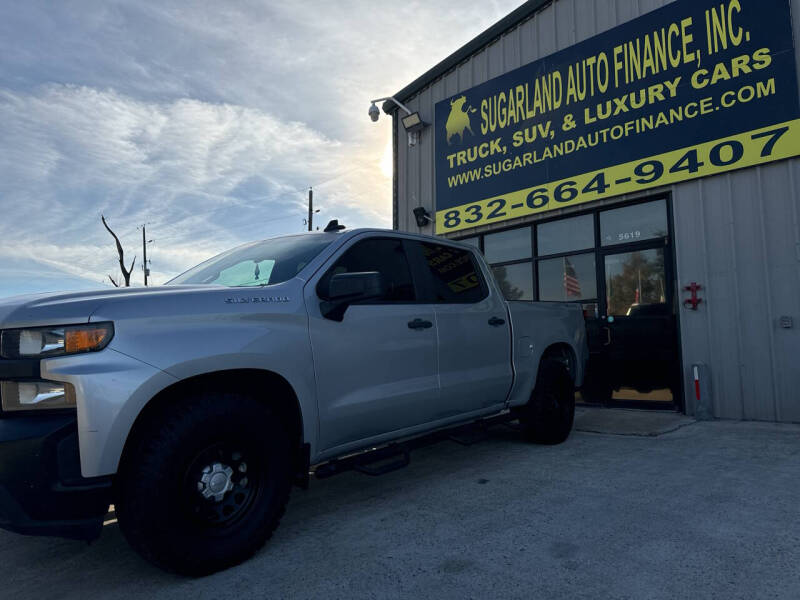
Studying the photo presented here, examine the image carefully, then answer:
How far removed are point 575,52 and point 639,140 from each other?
187cm

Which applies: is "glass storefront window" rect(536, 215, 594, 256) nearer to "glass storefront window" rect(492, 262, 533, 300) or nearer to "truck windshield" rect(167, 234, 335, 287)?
"glass storefront window" rect(492, 262, 533, 300)

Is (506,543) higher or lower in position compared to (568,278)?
lower

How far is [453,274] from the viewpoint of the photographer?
4406 mm

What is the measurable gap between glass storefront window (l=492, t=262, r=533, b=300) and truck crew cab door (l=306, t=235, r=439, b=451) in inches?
208

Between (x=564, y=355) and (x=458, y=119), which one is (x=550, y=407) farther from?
(x=458, y=119)

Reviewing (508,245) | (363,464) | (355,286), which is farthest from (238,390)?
(508,245)

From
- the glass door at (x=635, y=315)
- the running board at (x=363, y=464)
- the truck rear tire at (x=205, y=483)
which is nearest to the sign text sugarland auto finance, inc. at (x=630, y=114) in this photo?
the glass door at (x=635, y=315)

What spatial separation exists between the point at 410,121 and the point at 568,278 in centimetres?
467

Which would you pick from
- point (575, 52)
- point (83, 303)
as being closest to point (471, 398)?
point (83, 303)

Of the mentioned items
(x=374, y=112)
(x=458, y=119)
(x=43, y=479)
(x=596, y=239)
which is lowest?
(x=43, y=479)

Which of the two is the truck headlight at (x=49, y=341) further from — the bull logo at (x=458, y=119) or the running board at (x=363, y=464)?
the bull logo at (x=458, y=119)

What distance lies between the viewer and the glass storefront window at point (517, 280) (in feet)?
29.5

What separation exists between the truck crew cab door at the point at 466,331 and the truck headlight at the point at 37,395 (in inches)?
91.6

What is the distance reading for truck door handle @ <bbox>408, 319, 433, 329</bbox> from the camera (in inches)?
145
